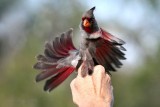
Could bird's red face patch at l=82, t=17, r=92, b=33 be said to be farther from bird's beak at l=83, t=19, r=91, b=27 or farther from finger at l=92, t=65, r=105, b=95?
finger at l=92, t=65, r=105, b=95

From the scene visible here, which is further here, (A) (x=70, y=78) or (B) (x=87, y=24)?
(A) (x=70, y=78)

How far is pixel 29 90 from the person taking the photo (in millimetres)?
6508

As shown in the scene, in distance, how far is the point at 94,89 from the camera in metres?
1.65

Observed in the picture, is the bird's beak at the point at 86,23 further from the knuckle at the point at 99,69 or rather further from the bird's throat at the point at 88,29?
the knuckle at the point at 99,69

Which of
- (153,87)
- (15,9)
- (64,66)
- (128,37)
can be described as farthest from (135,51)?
(64,66)

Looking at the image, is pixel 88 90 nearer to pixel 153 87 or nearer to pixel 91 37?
pixel 91 37

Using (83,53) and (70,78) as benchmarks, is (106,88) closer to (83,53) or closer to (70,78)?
(83,53)

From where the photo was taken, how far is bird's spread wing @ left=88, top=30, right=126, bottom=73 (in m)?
1.62

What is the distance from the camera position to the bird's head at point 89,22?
1597 millimetres

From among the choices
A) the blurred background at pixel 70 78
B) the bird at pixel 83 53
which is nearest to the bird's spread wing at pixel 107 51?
the bird at pixel 83 53

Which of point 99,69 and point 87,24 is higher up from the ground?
point 87,24

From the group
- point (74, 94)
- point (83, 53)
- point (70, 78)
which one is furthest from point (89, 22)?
point (70, 78)

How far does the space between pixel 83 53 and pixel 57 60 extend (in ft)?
0.36

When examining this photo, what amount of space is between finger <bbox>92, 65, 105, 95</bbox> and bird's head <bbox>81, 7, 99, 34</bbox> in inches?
4.5
